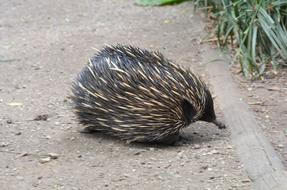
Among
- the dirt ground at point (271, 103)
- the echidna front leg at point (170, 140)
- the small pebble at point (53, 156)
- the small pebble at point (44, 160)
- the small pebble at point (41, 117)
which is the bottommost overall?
the dirt ground at point (271, 103)

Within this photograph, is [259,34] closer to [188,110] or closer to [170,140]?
[188,110]

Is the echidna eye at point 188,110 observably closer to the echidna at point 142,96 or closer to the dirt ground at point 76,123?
the echidna at point 142,96

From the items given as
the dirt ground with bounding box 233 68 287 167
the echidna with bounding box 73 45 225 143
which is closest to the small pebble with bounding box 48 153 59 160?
the echidna with bounding box 73 45 225 143

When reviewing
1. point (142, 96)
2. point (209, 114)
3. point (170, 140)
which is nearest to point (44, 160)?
point (142, 96)

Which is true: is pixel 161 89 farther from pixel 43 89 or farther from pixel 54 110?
pixel 43 89

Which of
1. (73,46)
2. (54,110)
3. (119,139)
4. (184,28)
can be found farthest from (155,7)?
(119,139)

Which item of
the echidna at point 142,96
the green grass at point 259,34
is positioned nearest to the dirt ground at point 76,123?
the echidna at point 142,96
